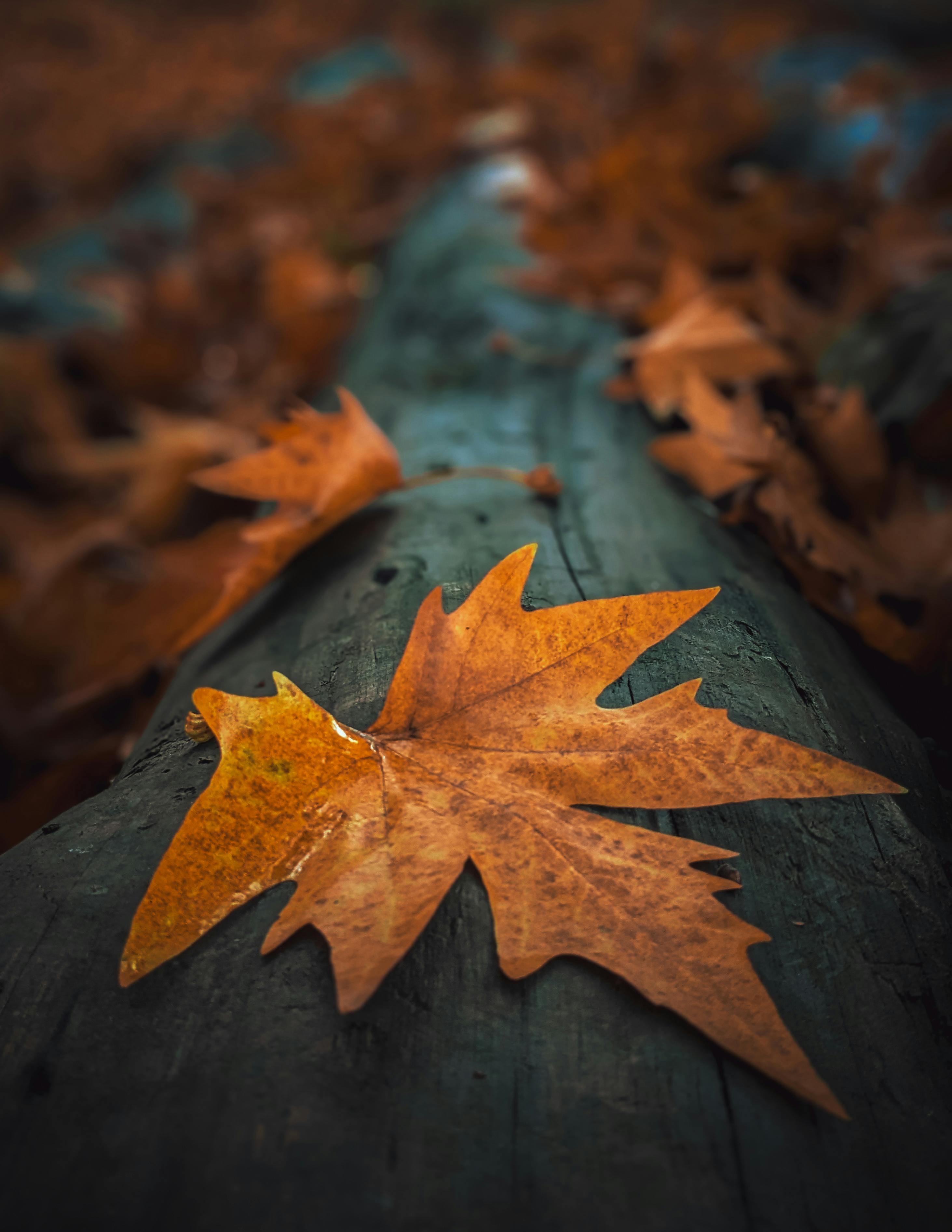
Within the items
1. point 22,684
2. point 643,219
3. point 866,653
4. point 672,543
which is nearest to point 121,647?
point 22,684

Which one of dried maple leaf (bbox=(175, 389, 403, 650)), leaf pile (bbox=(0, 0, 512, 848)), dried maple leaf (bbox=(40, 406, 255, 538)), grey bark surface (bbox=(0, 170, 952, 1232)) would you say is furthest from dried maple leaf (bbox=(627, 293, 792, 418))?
dried maple leaf (bbox=(40, 406, 255, 538))

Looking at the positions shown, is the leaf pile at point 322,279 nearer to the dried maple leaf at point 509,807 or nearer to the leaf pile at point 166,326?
the leaf pile at point 166,326

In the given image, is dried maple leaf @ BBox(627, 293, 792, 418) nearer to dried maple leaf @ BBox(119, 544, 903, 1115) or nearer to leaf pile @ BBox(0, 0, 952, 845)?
leaf pile @ BBox(0, 0, 952, 845)

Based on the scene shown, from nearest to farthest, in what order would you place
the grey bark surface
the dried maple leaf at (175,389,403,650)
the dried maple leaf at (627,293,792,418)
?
the grey bark surface, the dried maple leaf at (175,389,403,650), the dried maple leaf at (627,293,792,418)

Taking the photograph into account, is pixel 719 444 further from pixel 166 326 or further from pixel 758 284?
pixel 166 326

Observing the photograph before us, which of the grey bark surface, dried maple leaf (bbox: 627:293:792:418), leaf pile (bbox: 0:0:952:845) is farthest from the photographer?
dried maple leaf (bbox: 627:293:792:418)

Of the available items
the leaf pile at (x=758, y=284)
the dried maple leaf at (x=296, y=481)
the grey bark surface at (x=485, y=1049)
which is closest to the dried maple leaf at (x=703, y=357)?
the leaf pile at (x=758, y=284)
